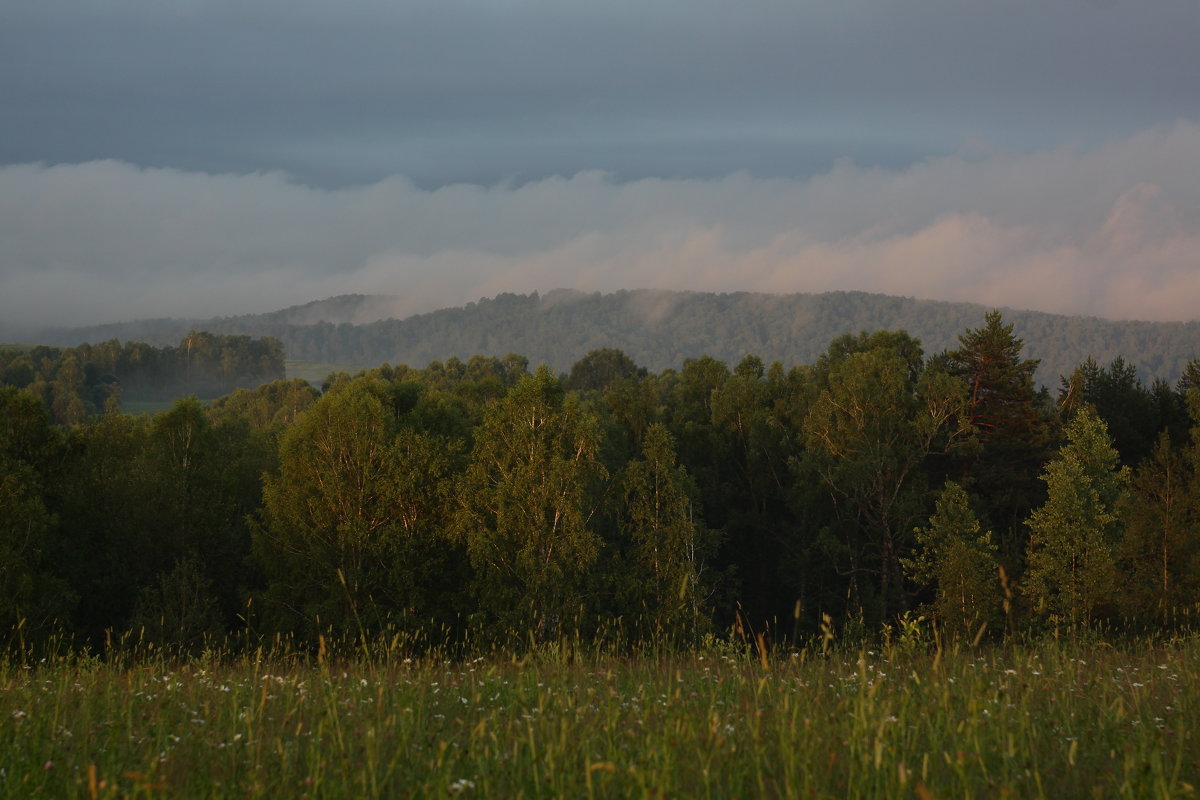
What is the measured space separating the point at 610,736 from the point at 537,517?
101ft

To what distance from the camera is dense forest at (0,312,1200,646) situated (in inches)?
1426

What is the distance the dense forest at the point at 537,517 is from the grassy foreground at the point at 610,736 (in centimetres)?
2227

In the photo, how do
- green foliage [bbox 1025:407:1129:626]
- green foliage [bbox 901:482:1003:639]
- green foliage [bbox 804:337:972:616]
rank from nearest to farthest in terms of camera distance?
1. green foliage [bbox 1025:407:1129:626]
2. green foliage [bbox 901:482:1003:639]
3. green foliage [bbox 804:337:972:616]

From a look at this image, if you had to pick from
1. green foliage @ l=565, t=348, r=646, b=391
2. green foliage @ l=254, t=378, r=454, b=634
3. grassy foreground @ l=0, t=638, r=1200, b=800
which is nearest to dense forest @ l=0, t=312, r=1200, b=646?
green foliage @ l=254, t=378, r=454, b=634

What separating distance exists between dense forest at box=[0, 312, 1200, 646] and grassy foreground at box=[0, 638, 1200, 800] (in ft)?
73.1

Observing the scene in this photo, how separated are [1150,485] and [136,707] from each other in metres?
45.8

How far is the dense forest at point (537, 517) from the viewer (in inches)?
1426

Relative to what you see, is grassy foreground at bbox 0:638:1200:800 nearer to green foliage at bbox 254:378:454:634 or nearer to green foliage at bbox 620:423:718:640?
green foliage at bbox 254:378:454:634

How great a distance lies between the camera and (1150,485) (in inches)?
1652

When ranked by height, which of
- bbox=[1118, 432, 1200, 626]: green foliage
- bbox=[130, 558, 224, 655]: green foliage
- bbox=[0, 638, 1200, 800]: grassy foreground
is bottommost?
bbox=[130, 558, 224, 655]: green foliage

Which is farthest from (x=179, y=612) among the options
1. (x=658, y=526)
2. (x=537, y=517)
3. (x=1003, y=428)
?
(x=1003, y=428)

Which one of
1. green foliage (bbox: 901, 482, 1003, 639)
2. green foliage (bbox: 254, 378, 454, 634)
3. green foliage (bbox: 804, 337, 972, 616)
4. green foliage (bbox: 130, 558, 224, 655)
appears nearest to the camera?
green foliage (bbox: 130, 558, 224, 655)

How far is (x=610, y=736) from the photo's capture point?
245 inches

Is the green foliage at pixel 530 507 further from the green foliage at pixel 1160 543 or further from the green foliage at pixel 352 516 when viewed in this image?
the green foliage at pixel 1160 543
